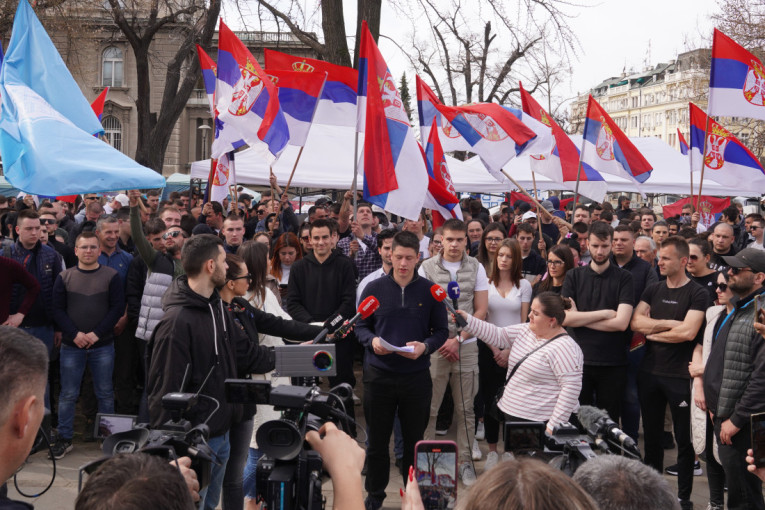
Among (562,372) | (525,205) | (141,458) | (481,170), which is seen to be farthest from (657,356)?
(481,170)

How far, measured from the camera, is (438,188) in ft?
28.3

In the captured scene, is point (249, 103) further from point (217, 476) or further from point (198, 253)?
point (217, 476)

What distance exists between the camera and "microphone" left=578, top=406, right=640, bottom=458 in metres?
3.12

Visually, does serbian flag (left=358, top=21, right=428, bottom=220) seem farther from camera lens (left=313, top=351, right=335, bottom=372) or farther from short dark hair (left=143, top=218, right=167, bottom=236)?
camera lens (left=313, top=351, right=335, bottom=372)

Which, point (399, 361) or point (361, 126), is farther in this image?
point (361, 126)

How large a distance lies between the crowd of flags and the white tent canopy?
249 centimetres

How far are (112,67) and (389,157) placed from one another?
46.4 m

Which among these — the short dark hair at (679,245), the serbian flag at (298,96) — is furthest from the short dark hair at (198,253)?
the serbian flag at (298,96)

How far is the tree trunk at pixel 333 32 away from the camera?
1434cm

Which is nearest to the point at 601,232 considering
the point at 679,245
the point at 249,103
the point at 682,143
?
the point at 679,245

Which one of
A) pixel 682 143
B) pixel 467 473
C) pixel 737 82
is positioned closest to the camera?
pixel 467 473

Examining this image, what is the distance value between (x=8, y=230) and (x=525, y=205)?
9773 millimetres

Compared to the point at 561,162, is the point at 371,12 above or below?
above

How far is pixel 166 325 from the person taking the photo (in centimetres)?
410
